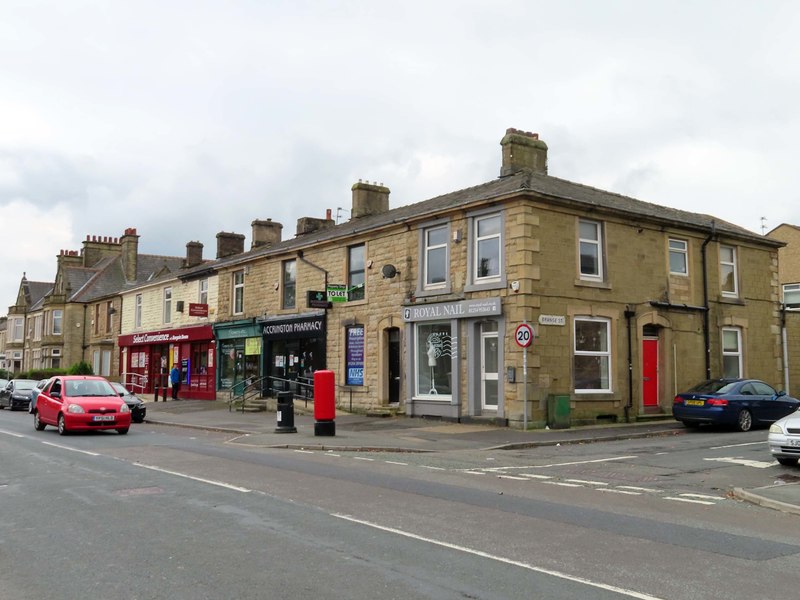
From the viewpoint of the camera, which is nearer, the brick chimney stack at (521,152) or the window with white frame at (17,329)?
the brick chimney stack at (521,152)

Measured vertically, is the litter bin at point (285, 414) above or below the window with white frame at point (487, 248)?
below

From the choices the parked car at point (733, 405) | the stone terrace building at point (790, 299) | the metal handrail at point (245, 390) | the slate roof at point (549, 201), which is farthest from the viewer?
the metal handrail at point (245, 390)

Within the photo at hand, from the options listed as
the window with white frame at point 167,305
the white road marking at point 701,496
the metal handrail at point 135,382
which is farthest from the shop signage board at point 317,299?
the metal handrail at point 135,382

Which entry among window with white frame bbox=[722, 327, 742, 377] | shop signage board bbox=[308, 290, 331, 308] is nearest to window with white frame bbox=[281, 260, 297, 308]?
shop signage board bbox=[308, 290, 331, 308]

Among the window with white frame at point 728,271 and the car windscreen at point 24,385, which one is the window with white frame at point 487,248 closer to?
the window with white frame at point 728,271

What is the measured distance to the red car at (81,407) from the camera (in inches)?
725

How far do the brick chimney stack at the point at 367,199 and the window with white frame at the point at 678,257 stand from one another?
37.4 ft

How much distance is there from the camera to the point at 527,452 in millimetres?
15477

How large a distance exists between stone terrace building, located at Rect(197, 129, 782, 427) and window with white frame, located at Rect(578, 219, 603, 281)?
5 centimetres

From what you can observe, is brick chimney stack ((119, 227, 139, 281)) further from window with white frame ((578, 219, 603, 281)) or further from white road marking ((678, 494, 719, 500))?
white road marking ((678, 494, 719, 500))

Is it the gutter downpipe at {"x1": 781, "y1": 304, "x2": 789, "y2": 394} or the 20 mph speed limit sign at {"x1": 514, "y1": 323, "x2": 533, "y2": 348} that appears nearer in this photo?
the 20 mph speed limit sign at {"x1": 514, "y1": 323, "x2": 533, "y2": 348}

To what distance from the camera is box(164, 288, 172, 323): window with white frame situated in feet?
126

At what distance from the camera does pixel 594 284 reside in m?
20.8

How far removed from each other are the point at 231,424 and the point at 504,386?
841cm
